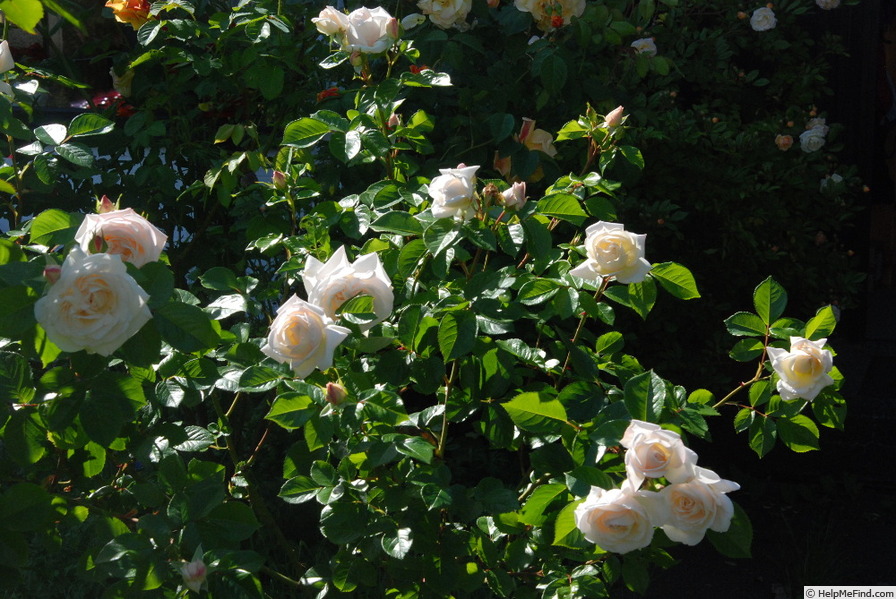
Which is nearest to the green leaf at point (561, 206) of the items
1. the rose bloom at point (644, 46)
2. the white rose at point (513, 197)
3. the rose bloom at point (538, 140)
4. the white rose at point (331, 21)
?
the white rose at point (513, 197)

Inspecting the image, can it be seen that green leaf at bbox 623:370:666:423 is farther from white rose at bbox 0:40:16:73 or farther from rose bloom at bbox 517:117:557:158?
white rose at bbox 0:40:16:73

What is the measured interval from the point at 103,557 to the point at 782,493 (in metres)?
2.96

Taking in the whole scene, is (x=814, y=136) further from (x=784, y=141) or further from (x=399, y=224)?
(x=399, y=224)

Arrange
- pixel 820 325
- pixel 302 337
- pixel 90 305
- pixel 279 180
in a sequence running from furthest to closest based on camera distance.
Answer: pixel 279 180
pixel 820 325
pixel 302 337
pixel 90 305

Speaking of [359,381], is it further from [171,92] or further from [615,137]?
[171,92]

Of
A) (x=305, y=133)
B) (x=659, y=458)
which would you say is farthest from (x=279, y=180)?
(x=659, y=458)

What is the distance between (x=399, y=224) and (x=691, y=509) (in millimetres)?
667

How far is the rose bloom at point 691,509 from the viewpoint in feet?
3.77

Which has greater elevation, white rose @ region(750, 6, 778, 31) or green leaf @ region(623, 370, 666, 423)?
green leaf @ region(623, 370, 666, 423)

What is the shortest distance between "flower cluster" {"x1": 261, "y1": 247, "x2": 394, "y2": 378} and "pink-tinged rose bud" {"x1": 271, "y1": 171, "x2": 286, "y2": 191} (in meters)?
0.49

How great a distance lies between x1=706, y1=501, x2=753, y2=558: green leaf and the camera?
4.17 feet

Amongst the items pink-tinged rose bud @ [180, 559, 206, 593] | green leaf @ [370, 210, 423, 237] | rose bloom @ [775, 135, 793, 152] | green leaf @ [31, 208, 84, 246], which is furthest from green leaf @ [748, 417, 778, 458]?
rose bloom @ [775, 135, 793, 152]

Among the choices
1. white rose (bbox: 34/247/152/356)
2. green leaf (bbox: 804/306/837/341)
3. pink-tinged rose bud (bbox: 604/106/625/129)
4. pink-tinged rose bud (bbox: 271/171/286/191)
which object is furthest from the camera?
pink-tinged rose bud (bbox: 271/171/286/191)

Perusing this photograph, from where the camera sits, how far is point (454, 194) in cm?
143
